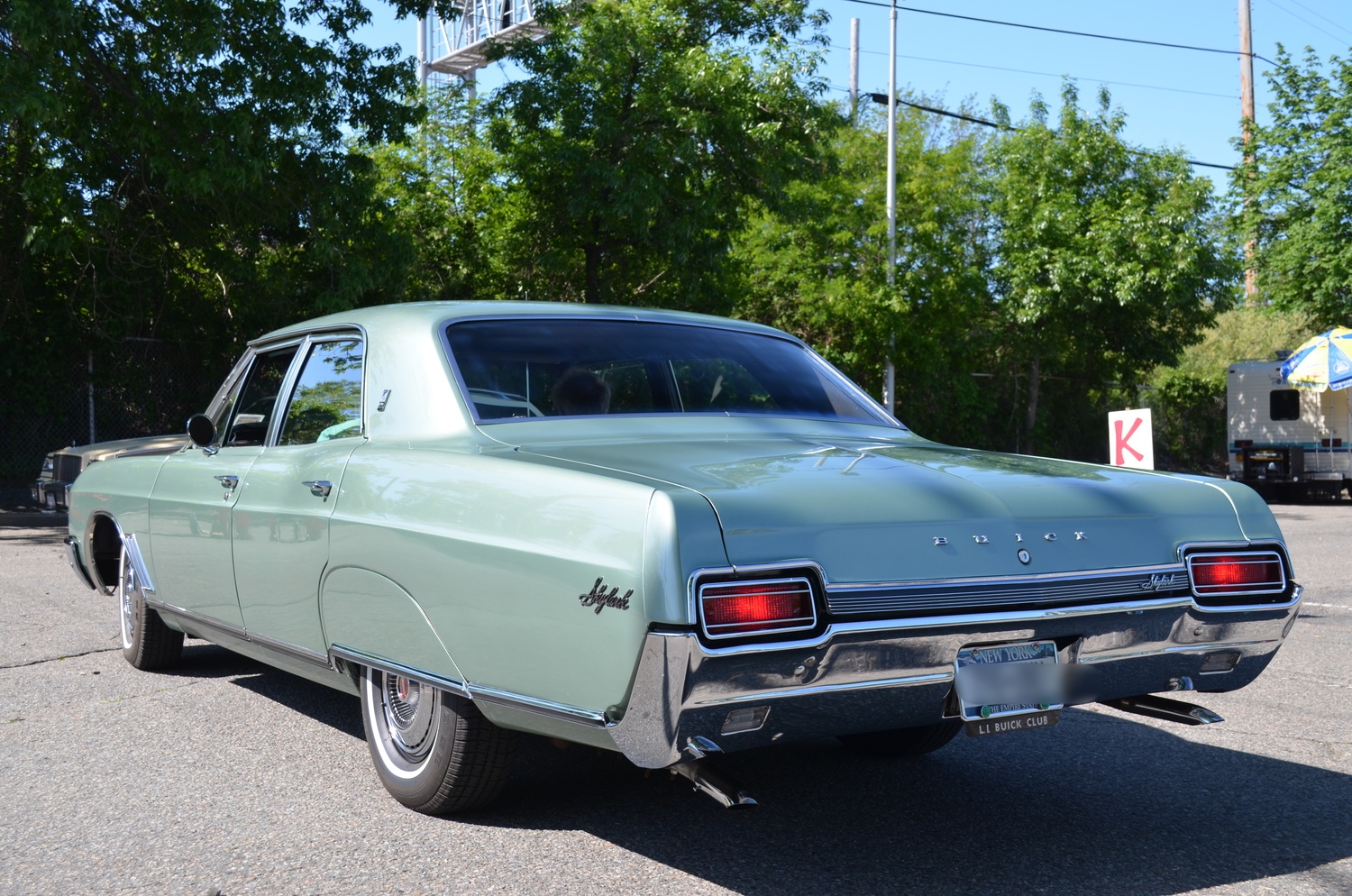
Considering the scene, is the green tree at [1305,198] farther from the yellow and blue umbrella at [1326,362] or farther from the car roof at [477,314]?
the car roof at [477,314]

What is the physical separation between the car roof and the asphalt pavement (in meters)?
A: 1.57

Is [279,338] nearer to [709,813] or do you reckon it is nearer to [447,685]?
[447,685]

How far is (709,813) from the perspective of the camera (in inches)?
155

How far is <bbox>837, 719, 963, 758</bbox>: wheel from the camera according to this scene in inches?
177

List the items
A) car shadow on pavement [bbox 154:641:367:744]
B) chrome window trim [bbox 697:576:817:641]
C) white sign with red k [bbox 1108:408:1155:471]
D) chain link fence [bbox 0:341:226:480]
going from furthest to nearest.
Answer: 1. chain link fence [bbox 0:341:226:480]
2. white sign with red k [bbox 1108:408:1155:471]
3. car shadow on pavement [bbox 154:641:367:744]
4. chrome window trim [bbox 697:576:817:641]

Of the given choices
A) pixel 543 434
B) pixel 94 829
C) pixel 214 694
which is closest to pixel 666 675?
pixel 543 434

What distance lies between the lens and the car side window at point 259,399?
4898 mm

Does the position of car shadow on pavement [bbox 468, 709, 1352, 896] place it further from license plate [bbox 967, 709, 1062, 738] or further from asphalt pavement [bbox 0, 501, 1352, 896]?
license plate [bbox 967, 709, 1062, 738]

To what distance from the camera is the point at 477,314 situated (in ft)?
13.9

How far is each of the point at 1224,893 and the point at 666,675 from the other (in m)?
1.64

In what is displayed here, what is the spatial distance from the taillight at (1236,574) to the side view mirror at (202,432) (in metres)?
3.70

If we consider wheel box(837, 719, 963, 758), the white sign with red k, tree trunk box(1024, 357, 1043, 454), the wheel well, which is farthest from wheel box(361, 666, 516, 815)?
tree trunk box(1024, 357, 1043, 454)

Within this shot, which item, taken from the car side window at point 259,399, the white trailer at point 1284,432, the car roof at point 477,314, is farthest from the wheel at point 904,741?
the white trailer at point 1284,432

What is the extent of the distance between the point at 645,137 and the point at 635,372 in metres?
15.0
